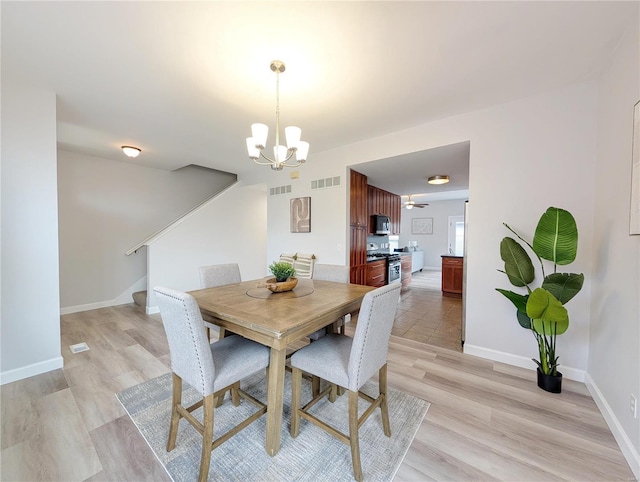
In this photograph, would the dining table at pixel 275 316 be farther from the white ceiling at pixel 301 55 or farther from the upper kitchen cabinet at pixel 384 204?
the upper kitchen cabinet at pixel 384 204

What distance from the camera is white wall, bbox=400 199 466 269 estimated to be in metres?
9.21

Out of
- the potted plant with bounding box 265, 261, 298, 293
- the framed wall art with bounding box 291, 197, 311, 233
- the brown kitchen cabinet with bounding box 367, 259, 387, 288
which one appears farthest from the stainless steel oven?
the potted plant with bounding box 265, 261, 298, 293

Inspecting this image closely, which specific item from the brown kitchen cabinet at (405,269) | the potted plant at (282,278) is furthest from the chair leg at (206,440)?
the brown kitchen cabinet at (405,269)

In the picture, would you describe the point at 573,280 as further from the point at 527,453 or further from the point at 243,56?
the point at 243,56

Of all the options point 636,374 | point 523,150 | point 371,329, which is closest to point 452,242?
point 523,150

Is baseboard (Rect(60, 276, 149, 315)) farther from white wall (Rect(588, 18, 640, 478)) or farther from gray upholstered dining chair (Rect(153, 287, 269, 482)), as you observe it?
white wall (Rect(588, 18, 640, 478))

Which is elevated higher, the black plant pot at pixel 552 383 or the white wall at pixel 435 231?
the white wall at pixel 435 231

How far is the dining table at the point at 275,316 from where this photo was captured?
1.41 metres

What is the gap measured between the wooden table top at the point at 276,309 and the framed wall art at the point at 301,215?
Result: 199cm

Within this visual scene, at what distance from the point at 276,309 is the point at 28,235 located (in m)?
2.56

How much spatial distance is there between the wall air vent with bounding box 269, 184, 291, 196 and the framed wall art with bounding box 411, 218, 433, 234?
23.1 feet

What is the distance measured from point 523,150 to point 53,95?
15.3 ft

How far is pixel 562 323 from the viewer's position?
6.35 ft

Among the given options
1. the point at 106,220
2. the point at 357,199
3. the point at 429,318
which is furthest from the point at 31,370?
the point at 429,318
